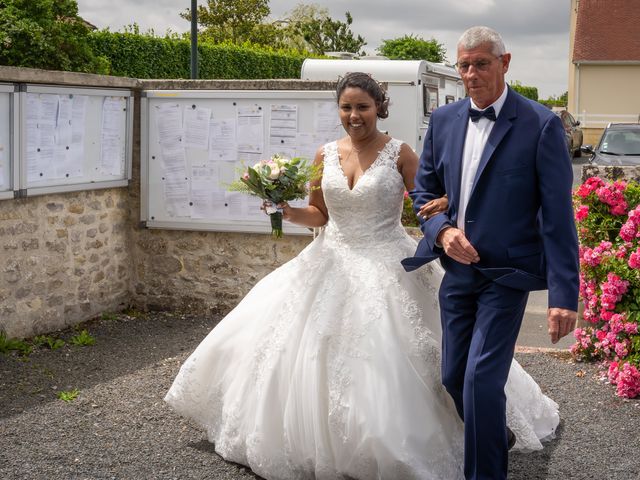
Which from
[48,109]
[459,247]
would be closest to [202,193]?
[48,109]

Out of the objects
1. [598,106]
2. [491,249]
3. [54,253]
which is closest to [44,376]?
[54,253]

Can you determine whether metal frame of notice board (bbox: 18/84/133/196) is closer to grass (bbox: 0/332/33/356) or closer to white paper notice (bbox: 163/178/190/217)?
white paper notice (bbox: 163/178/190/217)

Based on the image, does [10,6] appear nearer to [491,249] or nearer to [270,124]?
[270,124]

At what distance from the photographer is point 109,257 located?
8719 millimetres

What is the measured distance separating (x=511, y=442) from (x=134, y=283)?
5.16m

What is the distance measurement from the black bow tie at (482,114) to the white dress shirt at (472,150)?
2 cm

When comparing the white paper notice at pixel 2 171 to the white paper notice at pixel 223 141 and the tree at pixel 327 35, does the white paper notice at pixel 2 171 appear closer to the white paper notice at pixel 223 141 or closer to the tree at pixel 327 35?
the white paper notice at pixel 223 141

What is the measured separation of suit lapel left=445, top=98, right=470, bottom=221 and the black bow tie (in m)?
0.03

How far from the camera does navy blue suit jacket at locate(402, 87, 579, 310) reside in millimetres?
4012

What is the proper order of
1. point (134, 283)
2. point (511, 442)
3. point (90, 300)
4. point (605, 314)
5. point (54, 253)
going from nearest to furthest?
1. point (511, 442)
2. point (605, 314)
3. point (54, 253)
4. point (90, 300)
5. point (134, 283)

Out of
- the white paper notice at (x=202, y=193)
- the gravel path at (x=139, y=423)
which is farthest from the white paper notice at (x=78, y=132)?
the gravel path at (x=139, y=423)

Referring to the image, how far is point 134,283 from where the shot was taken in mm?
9094

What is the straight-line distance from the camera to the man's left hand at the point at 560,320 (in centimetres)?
395

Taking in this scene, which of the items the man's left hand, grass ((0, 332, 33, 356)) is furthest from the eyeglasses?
grass ((0, 332, 33, 356))
